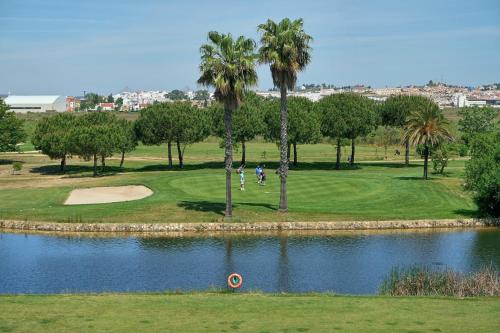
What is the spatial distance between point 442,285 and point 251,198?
100 feet

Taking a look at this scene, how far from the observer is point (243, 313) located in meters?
25.7

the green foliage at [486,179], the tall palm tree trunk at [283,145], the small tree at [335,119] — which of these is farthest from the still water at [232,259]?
the small tree at [335,119]

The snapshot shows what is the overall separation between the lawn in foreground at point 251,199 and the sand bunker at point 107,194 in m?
1.04

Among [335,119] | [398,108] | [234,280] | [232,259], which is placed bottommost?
[232,259]

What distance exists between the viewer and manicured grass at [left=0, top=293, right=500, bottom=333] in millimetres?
23547

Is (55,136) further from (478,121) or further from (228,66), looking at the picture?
(478,121)

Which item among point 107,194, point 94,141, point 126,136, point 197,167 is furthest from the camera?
point 197,167

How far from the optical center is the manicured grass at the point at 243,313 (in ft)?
77.3

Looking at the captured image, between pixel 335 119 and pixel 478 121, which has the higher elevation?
pixel 478 121

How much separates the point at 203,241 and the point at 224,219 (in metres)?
4.72

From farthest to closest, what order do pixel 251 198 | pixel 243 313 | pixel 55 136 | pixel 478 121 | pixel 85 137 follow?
1. pixel 478 121
2. pixel 55 136
3. pixel 85 137
4. pixel 251 198
5. pixel 243 313

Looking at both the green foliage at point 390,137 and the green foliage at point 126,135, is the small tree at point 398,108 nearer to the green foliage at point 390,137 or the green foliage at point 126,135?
the green foliage at point 390,137

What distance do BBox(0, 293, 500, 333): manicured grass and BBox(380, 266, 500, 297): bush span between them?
2112mm

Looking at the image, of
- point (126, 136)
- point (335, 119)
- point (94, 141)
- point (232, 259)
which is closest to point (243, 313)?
point (232, 259)
